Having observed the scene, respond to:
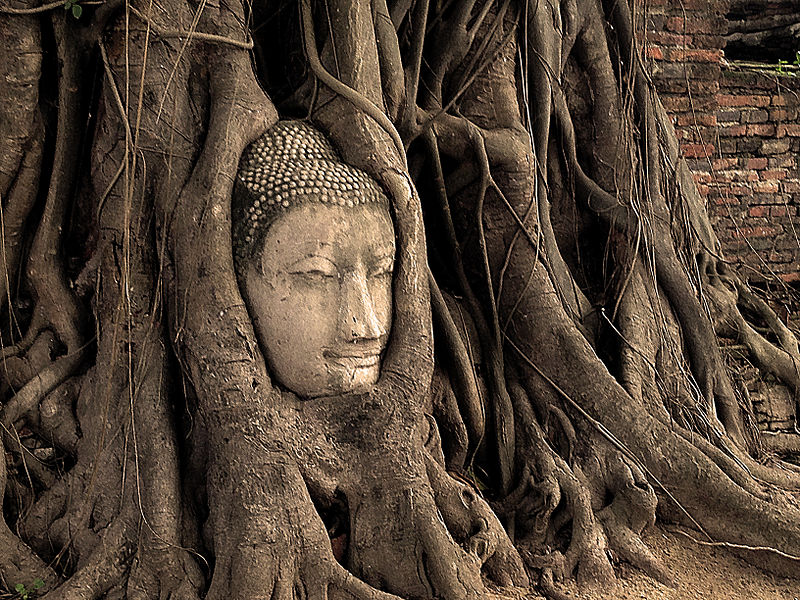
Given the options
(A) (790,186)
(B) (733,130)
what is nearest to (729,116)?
(B) (733,130)

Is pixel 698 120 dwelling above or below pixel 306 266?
above

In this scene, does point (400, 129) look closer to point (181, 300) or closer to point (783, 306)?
point (181, 300)

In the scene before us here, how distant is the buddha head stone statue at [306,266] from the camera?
2799 mm

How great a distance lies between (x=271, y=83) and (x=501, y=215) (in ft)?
3.64

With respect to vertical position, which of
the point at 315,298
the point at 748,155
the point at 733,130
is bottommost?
the point at 315,298

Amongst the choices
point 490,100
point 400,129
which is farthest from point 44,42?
point 490,100

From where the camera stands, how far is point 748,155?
592 cm

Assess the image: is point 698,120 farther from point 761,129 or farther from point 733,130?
point 761,129

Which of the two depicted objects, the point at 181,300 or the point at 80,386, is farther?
the point at 80,386

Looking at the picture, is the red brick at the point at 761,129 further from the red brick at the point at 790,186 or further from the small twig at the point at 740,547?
the small twig at the point at 740,547

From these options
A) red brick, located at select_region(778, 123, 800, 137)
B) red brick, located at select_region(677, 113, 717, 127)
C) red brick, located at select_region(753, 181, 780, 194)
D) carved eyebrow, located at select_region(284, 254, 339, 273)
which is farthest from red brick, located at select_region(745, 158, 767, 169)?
carved eyebrow, located at select_region(284, 254, 339, 273)

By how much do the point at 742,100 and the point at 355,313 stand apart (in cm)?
414

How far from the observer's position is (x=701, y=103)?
5.43 meters

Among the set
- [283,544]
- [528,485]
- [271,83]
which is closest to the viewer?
[283,544]
